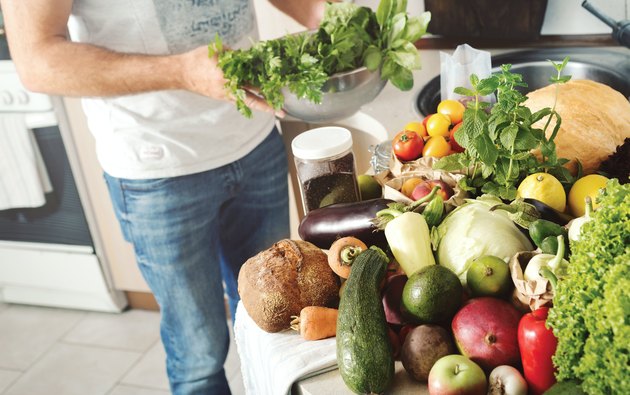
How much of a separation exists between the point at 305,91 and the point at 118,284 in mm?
1716

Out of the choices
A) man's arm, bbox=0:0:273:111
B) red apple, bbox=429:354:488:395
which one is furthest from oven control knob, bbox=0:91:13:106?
red apple, bbox=429:354:488:395

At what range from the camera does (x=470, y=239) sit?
0.90 m

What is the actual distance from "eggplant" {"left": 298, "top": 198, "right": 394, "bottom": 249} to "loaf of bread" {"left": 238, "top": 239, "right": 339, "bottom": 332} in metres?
0.07

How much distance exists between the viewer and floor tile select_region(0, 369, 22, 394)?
2268mm

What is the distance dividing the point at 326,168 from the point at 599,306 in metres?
0.53

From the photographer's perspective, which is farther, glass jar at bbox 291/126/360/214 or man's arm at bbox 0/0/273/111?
man's arm at bbox 0/0/273/111

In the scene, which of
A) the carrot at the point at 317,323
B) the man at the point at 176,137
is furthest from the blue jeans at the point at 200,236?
the carrot at the point at 317,323

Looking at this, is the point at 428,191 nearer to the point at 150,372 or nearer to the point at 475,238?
the point at 475,238

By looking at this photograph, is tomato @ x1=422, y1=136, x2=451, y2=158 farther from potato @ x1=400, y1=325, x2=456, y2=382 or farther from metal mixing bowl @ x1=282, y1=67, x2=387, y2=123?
potato @ x1=400, y1=325, x2=456, y2=382

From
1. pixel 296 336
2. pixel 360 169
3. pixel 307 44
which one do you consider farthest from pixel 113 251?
pixel 296 336

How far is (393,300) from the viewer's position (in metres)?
0.88

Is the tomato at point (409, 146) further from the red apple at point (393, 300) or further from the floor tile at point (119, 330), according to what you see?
the floor tile at point (119, 330)

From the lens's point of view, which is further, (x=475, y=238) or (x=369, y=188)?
(x=369, y=188)

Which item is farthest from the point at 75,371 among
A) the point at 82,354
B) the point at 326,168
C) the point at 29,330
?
the point at 326,168
